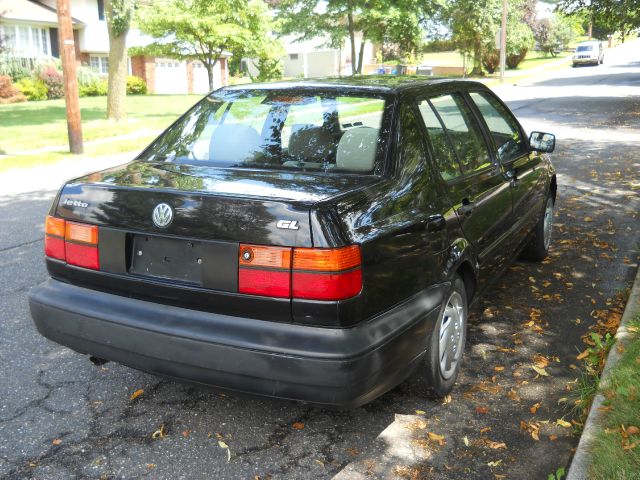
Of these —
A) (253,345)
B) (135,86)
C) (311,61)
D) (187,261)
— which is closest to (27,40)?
(135,86)

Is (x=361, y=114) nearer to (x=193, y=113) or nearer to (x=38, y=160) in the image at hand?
(x=193, y=113)

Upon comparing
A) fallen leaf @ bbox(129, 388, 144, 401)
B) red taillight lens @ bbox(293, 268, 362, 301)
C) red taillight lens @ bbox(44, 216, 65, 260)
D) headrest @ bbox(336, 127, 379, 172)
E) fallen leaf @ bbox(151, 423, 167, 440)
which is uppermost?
headrest @ bbox(336, 127, 379, 172)

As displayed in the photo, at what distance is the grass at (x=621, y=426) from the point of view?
2863mm

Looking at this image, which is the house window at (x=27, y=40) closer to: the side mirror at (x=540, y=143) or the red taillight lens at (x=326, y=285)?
the side mirror at (x=540, y=143)

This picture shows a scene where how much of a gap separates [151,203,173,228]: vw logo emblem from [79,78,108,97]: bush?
34982mm

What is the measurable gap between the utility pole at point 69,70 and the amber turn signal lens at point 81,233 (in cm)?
1035

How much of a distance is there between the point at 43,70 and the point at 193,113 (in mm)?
32792

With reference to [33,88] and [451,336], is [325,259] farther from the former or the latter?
[33,88]

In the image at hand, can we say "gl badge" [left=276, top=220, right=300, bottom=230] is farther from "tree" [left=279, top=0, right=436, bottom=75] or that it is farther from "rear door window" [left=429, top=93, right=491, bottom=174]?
"tree" [left=279, top=0, right=436, bottom=75]

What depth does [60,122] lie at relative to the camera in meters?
21.0

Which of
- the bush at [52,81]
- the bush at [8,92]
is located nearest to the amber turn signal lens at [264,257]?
the bush at [8,92]

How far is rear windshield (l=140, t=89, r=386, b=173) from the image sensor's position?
3557mm

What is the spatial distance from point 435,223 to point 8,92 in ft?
106

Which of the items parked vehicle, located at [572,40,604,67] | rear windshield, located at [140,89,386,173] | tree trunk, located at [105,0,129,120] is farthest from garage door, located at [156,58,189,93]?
rear windshield, located at [140,89,386,173]
